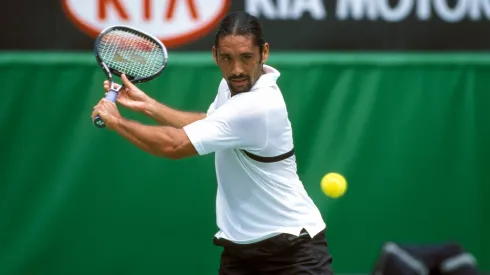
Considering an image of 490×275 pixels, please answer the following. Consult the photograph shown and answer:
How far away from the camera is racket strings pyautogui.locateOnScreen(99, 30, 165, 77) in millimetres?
4422

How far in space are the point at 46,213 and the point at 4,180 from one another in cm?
31

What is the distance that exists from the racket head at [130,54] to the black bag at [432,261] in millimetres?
1633

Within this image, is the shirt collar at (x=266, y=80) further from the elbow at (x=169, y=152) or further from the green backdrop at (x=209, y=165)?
the green backdrop at (x=209, y=165)

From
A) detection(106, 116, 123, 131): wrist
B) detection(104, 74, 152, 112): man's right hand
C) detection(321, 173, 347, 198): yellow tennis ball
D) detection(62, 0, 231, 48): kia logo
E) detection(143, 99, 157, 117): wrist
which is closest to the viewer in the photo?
detection(106, 116, 123, 131): wrist

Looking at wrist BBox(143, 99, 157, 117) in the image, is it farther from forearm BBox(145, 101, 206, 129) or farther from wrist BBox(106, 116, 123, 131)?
wrist BBox(106, 116, 123, 131)

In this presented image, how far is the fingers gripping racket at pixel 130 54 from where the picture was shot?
4406 millimetres

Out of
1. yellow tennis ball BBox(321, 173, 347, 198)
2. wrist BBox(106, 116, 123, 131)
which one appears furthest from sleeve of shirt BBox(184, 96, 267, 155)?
yellow tennis ball BBox(321, 173, 347, 198)

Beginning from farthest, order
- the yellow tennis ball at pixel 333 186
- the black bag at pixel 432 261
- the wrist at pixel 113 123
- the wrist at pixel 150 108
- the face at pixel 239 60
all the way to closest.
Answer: the yellow tennis ball at pixel 333 186, the wrist at pixel 150 108, the face at pixel 239 60, the wrist at pixel 113 123, the black bag at pixel 432 261

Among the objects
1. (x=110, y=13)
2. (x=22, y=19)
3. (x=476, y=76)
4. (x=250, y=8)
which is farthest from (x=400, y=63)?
(x=22, y=19)

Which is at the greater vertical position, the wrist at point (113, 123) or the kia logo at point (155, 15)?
the kia logo at point (155, 15)

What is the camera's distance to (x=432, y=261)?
10.1 ft

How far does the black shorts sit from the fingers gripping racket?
0.90 m

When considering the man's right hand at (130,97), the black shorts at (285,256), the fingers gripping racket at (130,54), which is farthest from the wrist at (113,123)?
the black shorts at (285,256)

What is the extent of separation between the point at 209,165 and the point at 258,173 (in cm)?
198
